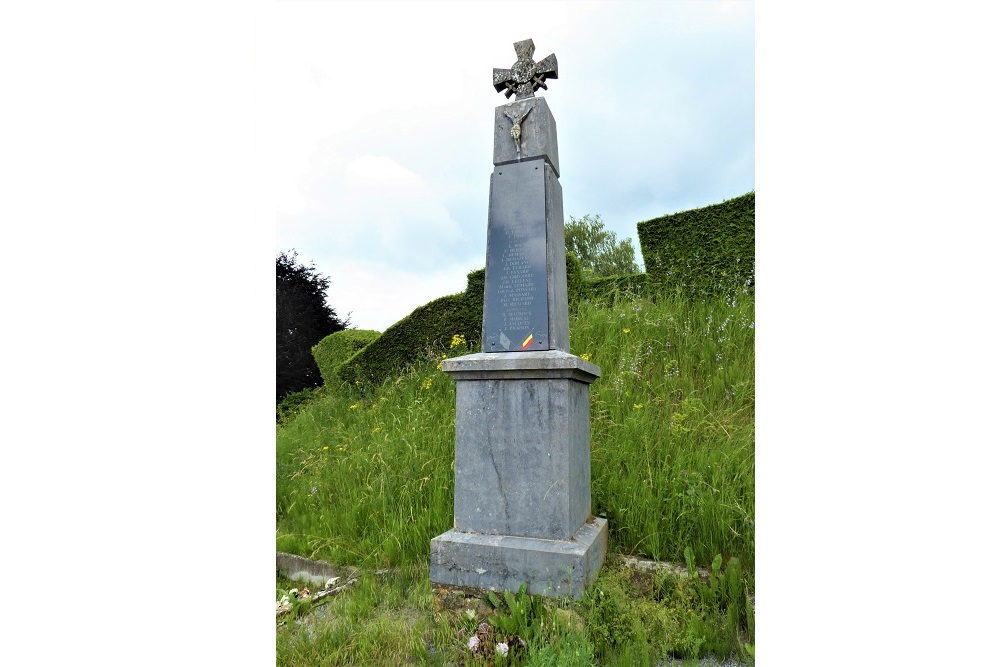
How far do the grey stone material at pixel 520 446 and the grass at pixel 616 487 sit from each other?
0.50 meters

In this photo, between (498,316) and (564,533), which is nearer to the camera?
(564,533)

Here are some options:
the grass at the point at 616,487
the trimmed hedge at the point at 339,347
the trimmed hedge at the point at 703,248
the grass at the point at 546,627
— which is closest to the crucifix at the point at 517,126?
the grass at the point at 616,487

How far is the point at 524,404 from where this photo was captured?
2934 mm

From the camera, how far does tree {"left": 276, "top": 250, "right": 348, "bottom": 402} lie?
1360 cm

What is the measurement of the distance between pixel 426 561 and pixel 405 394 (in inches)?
118

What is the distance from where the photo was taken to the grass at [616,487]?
2.58m

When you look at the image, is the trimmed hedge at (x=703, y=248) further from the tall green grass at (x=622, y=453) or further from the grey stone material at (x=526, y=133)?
the grey stone material at (x=526, y=133)

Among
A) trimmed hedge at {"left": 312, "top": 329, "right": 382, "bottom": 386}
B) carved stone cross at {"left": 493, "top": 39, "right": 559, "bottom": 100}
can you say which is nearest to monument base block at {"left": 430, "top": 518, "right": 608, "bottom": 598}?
carved stone cross at {"left": 493, "top": 39, "right": 559, "bottom": 100}

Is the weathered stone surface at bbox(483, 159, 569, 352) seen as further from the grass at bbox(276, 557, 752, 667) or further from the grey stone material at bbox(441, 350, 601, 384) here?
the grass at bbox(276, 557, 752, 667)

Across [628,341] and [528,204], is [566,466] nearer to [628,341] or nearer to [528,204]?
[528,204]

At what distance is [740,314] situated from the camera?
5422 millimetres

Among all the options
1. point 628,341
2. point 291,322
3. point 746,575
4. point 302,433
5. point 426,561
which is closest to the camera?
point 746,575

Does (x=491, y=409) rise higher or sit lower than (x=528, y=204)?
lower

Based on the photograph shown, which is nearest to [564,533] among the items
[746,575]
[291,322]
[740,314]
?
[746,575]
